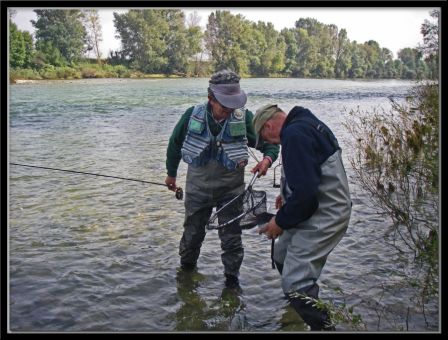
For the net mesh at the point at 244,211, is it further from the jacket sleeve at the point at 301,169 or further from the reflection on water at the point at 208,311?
the jacket sleeve at the point at 301,169

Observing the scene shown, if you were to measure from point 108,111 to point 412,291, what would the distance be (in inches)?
812

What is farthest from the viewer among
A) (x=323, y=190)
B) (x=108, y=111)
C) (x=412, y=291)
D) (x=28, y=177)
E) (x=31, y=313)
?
(x=108, y=111)

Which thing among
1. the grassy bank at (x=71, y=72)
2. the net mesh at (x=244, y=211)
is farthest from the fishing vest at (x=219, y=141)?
the grassy bank at (x=71, y=72)

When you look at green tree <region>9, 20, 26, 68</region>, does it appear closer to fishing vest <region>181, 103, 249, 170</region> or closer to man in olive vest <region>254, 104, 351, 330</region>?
→ fishing vest <region>181, 103, 249, 170</region>

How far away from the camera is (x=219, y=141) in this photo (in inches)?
201

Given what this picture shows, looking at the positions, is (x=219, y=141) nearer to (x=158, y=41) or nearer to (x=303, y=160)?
(x=303, y=160)

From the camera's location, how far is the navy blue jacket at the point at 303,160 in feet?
11.9

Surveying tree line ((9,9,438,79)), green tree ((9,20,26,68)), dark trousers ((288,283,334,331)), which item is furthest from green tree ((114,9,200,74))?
dark trousers ((288,283,334,331))

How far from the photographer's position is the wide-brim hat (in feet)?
16.2

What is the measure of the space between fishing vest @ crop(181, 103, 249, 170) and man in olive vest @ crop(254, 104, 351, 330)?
39.3 inches

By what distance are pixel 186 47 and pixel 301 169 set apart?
1277cm

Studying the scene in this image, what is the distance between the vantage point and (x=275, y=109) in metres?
3.99

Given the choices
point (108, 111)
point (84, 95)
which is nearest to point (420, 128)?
point (108, 111)

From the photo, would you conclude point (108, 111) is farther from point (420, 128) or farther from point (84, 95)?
point (420, 128)
